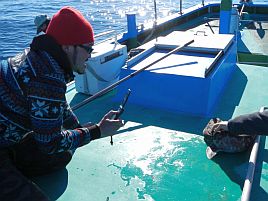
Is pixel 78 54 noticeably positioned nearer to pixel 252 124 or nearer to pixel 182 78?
pixel 252 124

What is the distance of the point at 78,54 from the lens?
6.89 feet

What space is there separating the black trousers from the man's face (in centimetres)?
86

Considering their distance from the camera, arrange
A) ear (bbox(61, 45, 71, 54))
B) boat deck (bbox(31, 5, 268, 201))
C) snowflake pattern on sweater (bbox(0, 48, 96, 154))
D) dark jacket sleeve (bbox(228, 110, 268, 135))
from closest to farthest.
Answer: snowflake pattern on sweater (bbox(0, 48, 96, 154)) → ear (bbox(61, 45, 71, 54)) → dark jacket sleeve (bbox(228, 110, 268, 135)) → boat deck (bbox(31, 5, 268, 201))

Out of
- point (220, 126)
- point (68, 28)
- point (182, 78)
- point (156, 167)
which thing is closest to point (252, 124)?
point (220, 126)

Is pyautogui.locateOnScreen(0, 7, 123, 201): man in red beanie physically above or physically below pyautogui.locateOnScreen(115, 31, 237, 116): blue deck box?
above

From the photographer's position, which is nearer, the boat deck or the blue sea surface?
the boat deck

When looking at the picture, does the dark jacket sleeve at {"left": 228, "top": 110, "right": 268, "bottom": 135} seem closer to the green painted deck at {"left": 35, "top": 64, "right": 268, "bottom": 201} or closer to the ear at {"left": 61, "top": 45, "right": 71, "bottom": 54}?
the green painted deck at {"left": 35, "top": 64, "right": 268, "bottom": 201}

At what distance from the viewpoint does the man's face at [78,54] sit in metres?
2.09

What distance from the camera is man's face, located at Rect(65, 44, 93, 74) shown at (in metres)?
2.09

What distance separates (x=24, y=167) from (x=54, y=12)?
15.0 m

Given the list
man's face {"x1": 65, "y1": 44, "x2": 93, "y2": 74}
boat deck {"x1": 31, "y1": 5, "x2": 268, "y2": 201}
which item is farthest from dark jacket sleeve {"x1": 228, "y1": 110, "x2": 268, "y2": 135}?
man's face {"x1": 65, "y1": 44, "x2": 93, "y2": 74}

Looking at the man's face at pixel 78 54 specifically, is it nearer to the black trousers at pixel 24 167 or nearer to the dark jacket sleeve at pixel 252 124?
the black trousers at pixel 24 167

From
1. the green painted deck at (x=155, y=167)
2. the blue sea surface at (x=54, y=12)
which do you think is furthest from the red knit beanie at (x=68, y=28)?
the blue sea surface at (x=54, y=12)

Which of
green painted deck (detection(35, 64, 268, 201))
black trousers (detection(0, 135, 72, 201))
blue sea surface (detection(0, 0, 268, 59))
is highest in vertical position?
black trousers (detection(0, 135, 72, 201))
